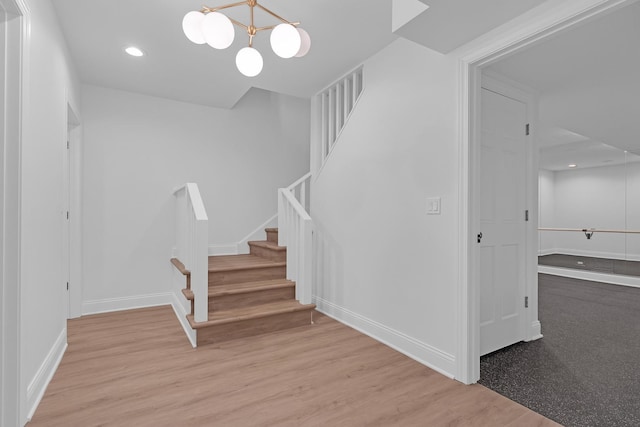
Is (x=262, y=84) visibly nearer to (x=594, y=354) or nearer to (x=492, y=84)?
(x=492, y=84)

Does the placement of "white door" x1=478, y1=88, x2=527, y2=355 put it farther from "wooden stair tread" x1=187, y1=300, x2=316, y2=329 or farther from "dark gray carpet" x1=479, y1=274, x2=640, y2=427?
"wooden stair tread" x1=187, y1=300, x2=316, y2=329

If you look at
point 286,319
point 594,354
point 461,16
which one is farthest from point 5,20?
point 594,354

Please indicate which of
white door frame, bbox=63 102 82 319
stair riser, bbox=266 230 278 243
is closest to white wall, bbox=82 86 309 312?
white door frame, bbox=63 102 82 319

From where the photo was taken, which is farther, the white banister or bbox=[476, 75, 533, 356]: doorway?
the white banister

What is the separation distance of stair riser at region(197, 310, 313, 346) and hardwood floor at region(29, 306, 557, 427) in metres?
0.07

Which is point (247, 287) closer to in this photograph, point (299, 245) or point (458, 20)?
point (299, 245)

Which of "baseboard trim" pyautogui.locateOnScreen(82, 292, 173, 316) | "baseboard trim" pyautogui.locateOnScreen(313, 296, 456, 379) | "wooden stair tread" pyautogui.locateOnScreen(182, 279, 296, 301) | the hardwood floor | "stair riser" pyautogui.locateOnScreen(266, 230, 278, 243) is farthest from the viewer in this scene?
"stair riser" pyautogui.locateOnScreen(266, 230, 278, 243)

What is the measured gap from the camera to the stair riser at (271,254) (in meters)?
3.59

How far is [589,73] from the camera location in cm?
269

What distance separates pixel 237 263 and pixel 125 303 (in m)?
1.39

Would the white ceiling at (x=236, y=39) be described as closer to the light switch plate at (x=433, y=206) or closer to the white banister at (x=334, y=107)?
the white banister at (x=334, y=107)

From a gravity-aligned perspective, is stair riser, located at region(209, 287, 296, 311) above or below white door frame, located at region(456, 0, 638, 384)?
Answer: below

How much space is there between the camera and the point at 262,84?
11.3 feet

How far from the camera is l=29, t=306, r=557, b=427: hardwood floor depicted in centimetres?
170
